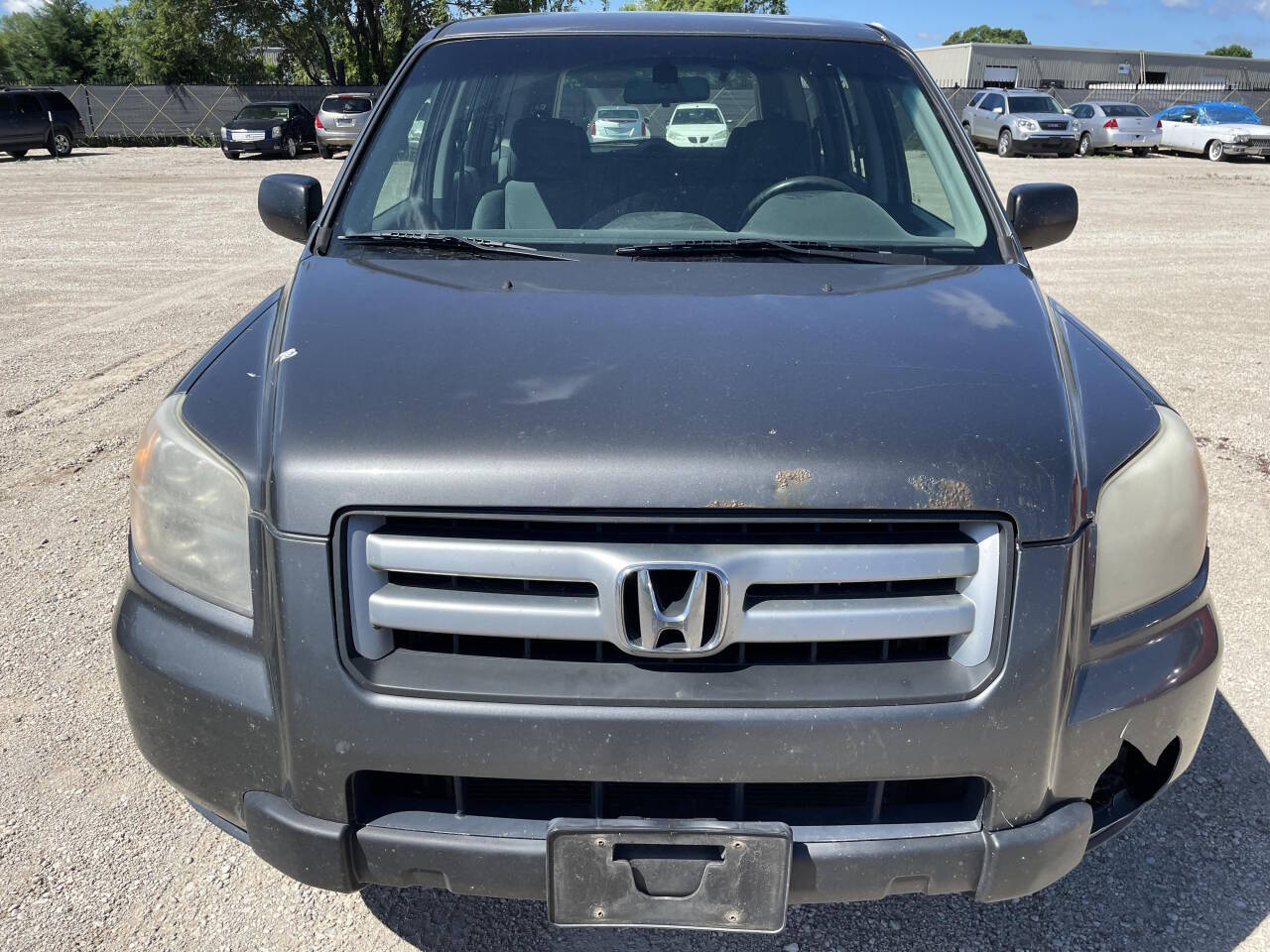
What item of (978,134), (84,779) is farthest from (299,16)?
(84,779)

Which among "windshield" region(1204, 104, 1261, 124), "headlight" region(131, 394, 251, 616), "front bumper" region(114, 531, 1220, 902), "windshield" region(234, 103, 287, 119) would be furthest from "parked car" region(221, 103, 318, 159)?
"front bumper" region(114, 531, 1220, 902)

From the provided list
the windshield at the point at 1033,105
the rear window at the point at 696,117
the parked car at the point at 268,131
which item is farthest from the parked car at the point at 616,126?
the windshield at the point at 1033,105

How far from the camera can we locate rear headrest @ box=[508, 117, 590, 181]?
3018 millimetres

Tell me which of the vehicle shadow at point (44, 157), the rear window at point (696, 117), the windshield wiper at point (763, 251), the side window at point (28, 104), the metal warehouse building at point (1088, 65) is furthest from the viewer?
the metal warehouse building at point (1088, 65)

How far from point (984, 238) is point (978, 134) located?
1205 inches

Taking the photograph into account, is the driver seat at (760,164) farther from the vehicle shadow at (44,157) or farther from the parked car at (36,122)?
the parked car at (36,122)

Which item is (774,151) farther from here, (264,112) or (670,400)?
(264,112)

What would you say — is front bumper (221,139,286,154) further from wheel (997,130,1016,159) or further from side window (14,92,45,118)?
wheel (997,130,1016,159)

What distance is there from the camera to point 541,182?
298 cm

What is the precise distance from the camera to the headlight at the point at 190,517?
1.87 metres

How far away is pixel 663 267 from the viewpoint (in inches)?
97.3

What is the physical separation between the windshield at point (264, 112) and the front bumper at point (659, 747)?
98.7 ft

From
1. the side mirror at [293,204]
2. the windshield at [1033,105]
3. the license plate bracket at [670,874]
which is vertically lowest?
the license plate bracket at [670,874]

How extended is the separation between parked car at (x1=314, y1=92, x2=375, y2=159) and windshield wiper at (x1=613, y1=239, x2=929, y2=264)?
81.8 ft
